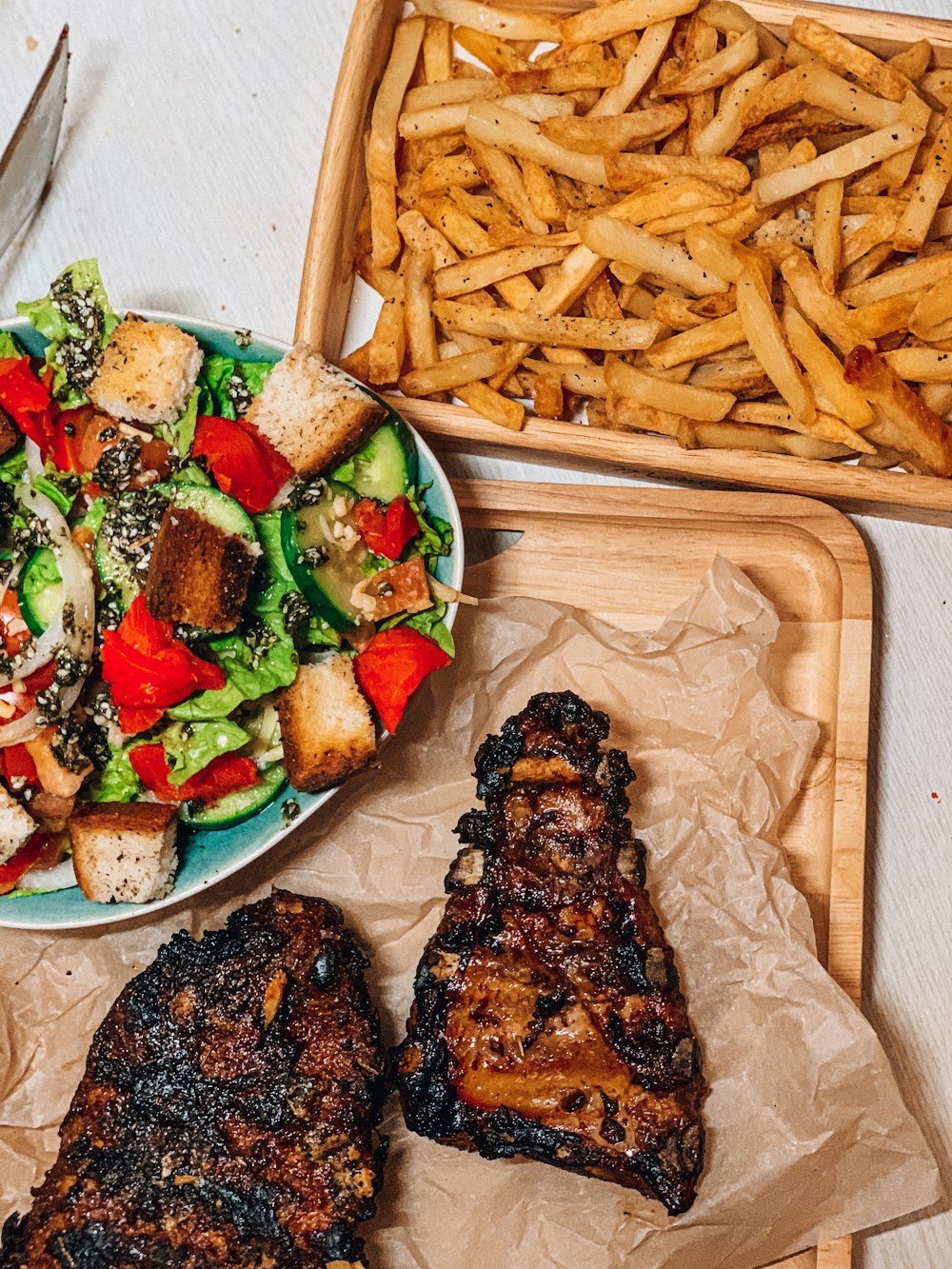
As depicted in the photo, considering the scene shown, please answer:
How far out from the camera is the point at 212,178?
4.13m

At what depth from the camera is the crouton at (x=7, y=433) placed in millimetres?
3305

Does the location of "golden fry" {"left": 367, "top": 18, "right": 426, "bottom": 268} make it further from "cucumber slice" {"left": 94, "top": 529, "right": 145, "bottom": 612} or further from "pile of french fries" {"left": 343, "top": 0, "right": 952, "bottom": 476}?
"cucumber slice" {"left": 94, "top": 529, "right": 145, "bottom": 612}

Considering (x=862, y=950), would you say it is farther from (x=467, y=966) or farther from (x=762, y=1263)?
(x=467, y=966)

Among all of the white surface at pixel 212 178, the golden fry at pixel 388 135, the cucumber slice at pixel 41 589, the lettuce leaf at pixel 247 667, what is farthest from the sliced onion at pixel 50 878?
the golden fry at pixel 388 135

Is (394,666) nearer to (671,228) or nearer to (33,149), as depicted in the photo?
(671,228)

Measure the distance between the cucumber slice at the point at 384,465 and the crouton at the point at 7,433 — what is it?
3.09 ft

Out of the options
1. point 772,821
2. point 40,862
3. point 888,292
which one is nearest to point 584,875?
point 772,821

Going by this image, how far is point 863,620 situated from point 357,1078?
1.97 meters

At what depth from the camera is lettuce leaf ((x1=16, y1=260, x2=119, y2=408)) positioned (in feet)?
10.8

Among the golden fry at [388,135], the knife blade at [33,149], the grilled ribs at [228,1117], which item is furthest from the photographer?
the knife blade at [33,149]

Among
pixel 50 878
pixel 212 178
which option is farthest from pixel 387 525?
pixel 212 178

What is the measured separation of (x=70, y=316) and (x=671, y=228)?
5.56 feet

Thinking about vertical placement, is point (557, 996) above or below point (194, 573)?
below

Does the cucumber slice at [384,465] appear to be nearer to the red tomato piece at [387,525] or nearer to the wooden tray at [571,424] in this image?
the red tomato piece at [387,525]
